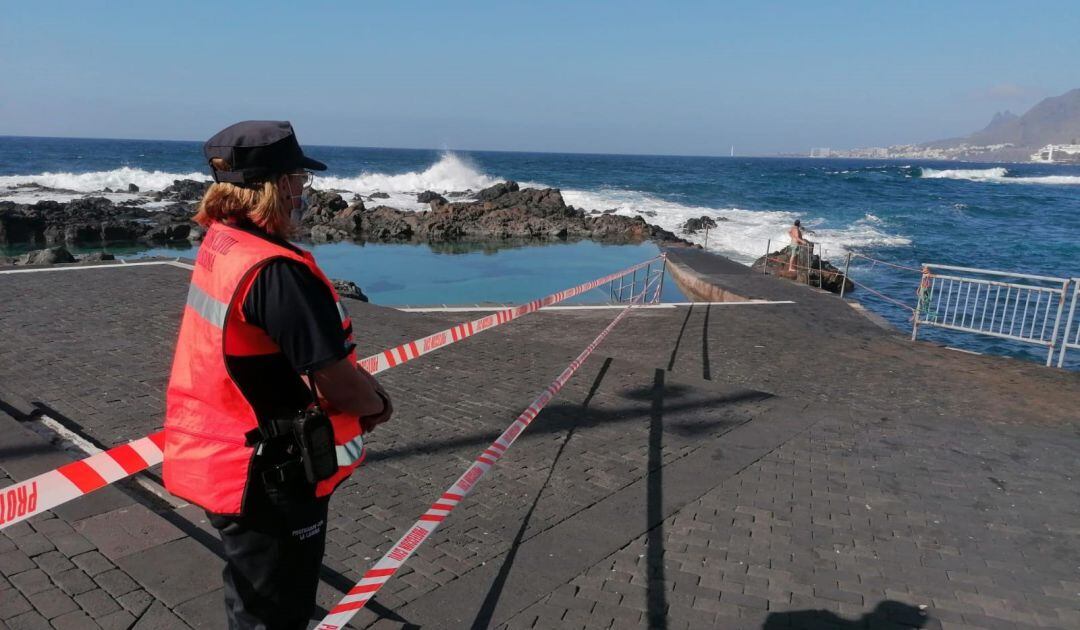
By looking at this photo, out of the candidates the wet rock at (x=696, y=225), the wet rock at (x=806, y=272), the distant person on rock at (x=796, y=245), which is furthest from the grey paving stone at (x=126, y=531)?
the wet rock at (x=696, y=225)

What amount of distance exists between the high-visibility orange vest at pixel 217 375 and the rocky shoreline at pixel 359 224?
30.5 metres

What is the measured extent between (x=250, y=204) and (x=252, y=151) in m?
0.14

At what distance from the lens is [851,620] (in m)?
3.57

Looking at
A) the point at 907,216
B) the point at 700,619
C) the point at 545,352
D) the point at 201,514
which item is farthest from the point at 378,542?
the point at 907,216

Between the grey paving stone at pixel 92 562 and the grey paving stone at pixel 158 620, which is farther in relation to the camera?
the grey paving stone at pixel 92 562

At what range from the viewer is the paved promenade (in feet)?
11.7

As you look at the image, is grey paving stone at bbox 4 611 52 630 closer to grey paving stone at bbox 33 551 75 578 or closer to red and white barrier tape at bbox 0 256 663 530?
grey paving stone at bbox 33 551 75 578

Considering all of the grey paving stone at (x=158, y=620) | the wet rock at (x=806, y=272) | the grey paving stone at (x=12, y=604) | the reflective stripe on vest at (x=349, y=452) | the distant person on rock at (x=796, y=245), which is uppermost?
the reflective stripe on vest at (x=349, y=452)

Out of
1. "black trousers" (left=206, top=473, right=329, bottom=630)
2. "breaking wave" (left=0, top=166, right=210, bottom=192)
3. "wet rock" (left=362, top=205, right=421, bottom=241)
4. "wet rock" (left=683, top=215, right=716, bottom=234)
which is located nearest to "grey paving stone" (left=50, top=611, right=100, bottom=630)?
"black trousers" (left=206, top=473, right=329, bottom=630)

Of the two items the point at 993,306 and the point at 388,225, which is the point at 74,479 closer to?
the point at 993,306

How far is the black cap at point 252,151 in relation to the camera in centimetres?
204

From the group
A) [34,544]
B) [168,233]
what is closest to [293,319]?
[34,544]

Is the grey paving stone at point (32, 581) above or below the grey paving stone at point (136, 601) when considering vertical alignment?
above

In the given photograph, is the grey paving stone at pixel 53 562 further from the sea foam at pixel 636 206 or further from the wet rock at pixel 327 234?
the wet rock at pixel 327 234
